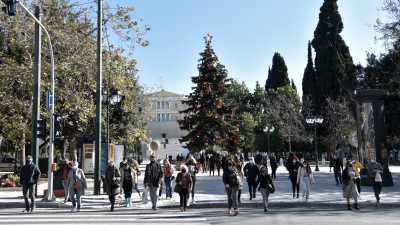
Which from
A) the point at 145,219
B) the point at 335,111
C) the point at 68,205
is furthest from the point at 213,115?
the point at 145,219

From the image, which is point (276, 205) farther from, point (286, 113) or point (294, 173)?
point (286, 113)

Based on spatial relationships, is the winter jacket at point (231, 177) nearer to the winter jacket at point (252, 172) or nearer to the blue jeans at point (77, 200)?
the winter jacket at point (252, 172)

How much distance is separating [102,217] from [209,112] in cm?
4396

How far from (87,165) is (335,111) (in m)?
38.2

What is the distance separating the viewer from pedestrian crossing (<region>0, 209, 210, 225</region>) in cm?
1456

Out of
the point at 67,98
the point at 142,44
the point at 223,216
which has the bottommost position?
the point at 223,216

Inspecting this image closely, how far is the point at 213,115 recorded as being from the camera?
195 feet

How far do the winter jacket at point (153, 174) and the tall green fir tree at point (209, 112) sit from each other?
1595 inches

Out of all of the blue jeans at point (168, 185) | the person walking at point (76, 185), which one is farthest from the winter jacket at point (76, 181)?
the blue jeans at point (168, 185)

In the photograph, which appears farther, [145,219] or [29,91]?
[29,91]

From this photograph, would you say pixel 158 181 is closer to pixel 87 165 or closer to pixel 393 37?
pixel 87 165

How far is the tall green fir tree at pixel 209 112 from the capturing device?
5931 centimetres

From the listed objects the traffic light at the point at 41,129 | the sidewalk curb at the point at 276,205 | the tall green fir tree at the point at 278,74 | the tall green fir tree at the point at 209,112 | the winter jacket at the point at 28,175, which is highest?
the tall green fir tree at the point at 278,74

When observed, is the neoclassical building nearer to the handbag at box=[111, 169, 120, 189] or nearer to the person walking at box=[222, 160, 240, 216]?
the handbag at box=[111, 169, 120, 189]
